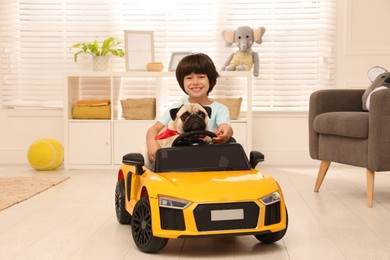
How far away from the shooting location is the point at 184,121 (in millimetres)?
2463

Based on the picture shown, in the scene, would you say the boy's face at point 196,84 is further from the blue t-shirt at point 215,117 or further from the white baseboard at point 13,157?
the white baseboard at point 13,157

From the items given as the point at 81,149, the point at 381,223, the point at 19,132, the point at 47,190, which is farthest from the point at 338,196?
the point at 19,132

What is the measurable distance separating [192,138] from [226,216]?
0.41 m

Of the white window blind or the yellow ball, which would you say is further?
the white window blind

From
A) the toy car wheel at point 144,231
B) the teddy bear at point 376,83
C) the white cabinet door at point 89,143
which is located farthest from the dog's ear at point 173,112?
the white cabinet door at point 89,143

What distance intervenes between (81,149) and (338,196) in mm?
2219

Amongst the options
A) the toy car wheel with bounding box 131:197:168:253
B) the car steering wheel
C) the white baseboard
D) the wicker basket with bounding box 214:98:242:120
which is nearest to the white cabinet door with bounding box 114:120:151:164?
the wicker basket with bounding box 214:98:242:120

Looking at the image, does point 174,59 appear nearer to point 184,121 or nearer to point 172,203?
point 184,121

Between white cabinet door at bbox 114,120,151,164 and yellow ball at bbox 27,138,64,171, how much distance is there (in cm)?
45

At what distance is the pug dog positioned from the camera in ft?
8.04

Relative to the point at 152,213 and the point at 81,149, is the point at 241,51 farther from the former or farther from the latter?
the point at 152,213

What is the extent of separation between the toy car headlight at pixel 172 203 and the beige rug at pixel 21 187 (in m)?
1.31

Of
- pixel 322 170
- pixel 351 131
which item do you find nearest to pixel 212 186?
pixel 351 131

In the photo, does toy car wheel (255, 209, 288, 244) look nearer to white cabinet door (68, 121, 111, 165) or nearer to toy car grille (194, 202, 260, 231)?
toy car grille (194, 202, 260, 231)
